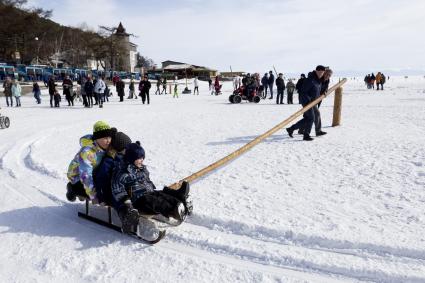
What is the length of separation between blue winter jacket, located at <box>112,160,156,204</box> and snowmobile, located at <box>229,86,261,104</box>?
596 inches

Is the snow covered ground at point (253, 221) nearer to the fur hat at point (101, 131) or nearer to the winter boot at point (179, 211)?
the winter boot at point (179, 211)

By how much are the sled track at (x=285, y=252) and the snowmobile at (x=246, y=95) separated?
14.9 metres

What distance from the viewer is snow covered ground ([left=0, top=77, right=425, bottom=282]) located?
10.2ft

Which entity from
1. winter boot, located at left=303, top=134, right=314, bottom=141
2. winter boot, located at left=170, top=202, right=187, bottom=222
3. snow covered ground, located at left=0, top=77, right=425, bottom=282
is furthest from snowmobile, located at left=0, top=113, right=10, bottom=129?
winter boot, located at left=170, top=202, right=187, bottom=222

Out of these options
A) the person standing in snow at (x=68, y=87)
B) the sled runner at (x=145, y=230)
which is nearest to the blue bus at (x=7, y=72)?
the person standing in snow at (x=68, y=87)

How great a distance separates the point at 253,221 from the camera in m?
3.95

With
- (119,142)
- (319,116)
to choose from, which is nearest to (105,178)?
(119,142)

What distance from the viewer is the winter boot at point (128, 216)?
344 cm

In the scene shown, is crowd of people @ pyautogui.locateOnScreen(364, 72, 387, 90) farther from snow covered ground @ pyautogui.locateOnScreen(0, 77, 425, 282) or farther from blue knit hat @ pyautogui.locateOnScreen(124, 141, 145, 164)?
blue knit hat @ pyautogui.locateOnScreen(124, 141, 145, 164)

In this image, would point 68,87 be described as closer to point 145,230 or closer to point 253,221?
point 145,230

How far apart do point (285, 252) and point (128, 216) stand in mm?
1628

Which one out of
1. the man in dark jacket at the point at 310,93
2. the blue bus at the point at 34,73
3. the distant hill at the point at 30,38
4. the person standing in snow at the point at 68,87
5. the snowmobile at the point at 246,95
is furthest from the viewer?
the distant hill at the point at 30,38

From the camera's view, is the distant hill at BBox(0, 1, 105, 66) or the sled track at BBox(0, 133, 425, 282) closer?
the sled track at BBox(0, 133, 425, 282)

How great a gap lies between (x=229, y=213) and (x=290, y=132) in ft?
15.2
